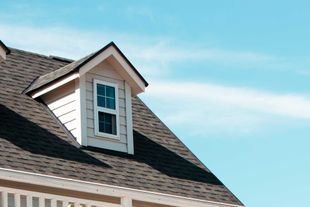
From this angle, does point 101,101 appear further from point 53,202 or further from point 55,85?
point 53,202

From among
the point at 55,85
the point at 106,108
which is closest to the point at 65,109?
the point at 55,85

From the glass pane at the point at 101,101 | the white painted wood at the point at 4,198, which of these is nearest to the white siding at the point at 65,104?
the glass pane at the point at 101,101

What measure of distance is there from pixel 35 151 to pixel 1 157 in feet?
3.60

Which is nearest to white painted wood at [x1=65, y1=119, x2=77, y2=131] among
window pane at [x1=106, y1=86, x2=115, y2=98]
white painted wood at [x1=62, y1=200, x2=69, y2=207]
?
window pane at [x1=106, y1=86, x2=115, y2=98]

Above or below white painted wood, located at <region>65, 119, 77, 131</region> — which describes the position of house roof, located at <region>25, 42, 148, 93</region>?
above

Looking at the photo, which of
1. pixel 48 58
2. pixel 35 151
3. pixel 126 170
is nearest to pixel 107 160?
pixel 126 170

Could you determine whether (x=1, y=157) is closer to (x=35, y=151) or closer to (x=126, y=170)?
(x=35, y=151)

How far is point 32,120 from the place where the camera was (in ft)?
71.0

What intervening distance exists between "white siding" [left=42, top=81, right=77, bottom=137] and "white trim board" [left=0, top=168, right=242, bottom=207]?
196cm

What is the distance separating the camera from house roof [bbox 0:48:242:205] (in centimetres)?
2023

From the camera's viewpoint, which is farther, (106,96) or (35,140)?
(106,96)

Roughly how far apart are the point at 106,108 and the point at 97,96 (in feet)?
1.01

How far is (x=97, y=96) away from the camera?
73.0 ft

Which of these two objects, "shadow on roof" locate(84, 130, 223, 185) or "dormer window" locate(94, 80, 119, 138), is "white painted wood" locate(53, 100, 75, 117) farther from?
"shadow on roof" locate(84, 130, 223, 185)
